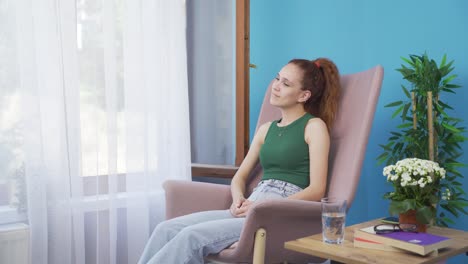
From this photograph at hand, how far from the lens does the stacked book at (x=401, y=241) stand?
152 centimetres

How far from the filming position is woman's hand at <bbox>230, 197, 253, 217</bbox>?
2092mm

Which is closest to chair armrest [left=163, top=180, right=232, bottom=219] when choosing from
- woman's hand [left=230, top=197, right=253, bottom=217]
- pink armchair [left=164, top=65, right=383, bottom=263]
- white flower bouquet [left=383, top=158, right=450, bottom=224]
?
pink armchair [left=164, top=65, right=383, bottom=263]

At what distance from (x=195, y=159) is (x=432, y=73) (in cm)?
143

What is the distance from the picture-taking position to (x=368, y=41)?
248 centimetres

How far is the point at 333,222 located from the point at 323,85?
2.40ft

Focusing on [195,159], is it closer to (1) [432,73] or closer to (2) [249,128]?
(2) [249,128]

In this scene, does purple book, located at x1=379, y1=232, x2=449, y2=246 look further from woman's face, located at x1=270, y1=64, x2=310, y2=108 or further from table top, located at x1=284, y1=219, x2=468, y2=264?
woman's face, located at x1=270, y1=64, x2=310, y2=108

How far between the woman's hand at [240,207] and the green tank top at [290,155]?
0.48ft

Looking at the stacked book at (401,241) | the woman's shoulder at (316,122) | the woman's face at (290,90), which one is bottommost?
the stacked book at (401,241)

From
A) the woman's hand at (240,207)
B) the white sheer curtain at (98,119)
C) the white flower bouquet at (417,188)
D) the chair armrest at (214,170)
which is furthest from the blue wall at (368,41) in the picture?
the woman's hand at (240,207)

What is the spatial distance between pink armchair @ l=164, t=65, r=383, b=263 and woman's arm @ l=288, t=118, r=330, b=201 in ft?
0.18

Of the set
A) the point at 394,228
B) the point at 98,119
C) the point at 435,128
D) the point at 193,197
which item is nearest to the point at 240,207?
the point at 193,197

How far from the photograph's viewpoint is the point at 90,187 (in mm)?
2604

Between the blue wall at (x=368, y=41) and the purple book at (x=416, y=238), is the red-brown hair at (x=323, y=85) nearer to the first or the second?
the blue wall at (x=368, y=41)
